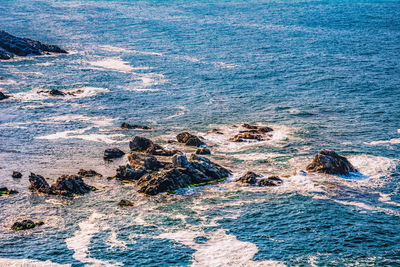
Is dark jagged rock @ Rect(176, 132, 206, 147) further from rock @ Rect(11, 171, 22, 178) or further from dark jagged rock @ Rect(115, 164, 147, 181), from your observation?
rock @ Rect(11, 171, 22, 178)

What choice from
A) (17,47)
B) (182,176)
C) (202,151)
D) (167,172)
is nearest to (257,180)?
(182,176)

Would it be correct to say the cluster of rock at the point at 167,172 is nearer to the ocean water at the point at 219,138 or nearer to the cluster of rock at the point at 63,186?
the ocean water at the point at 219,138

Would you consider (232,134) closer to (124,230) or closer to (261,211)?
(261,211)

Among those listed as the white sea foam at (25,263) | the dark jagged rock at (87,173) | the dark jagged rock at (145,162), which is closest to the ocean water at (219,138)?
the white sea foam at (25,263)

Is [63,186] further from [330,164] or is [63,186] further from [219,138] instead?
[330,164]

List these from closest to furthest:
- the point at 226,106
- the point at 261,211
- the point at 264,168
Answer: the point at 261,211
the point at 264,168
the point at 226,106

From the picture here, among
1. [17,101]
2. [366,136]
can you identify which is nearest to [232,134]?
[366,136]
